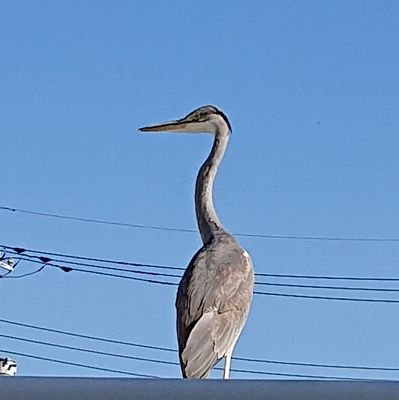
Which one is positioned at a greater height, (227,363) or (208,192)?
(208,192)

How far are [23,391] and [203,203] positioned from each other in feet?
15.0

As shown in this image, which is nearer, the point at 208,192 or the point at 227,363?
the point at 227,363

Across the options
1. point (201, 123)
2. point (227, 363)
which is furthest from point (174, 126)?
point (227, 363)

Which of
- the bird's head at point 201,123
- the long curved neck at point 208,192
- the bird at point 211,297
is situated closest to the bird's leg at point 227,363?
the bird at point 211,297

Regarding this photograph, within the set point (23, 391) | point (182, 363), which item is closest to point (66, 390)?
point (23, 391)

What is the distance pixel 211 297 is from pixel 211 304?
32mm

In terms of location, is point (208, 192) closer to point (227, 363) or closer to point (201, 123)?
point (201, 123)

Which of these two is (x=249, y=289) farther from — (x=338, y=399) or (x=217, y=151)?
(x=338, y=399)

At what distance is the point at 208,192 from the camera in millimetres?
5477

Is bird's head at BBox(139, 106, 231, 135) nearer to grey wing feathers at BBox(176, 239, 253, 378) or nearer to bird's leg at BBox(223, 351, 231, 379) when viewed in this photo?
grey wing feathers at BBox(176, 239, 253, 378)

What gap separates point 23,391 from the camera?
0.86m

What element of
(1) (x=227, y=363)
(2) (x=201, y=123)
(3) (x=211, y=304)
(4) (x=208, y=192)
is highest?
(2) (x=201, y=123)

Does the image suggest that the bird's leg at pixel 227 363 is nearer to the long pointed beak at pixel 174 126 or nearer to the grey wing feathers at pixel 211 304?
the grey wing feathers at pixel 211 304

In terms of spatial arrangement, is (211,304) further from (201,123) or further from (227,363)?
(201,123)
